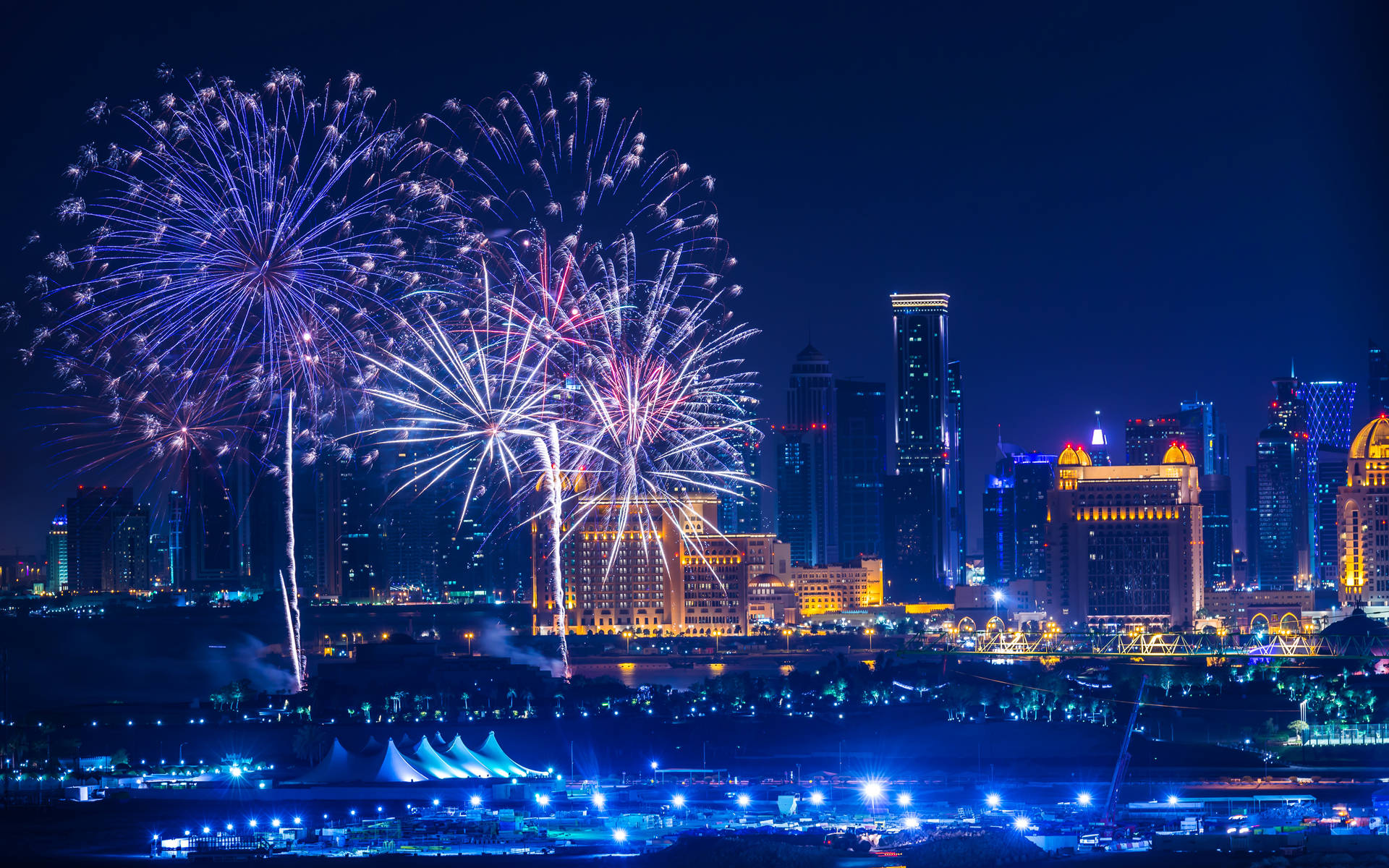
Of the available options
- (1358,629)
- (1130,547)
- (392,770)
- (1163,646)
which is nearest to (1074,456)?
(1130,547)

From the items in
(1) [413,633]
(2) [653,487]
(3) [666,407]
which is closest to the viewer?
(3) [666,407]

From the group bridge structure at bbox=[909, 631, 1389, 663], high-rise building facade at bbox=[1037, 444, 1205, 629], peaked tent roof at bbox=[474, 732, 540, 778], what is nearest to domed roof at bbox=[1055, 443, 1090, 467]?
high-rise building facade at bbox=[1037, 444, 1205, 629]

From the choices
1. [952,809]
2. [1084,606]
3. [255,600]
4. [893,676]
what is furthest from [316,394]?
[1084,606]

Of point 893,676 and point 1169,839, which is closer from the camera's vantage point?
point 1169,839

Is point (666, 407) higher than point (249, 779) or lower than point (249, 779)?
higher

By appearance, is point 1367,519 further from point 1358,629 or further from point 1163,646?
point 1163,646

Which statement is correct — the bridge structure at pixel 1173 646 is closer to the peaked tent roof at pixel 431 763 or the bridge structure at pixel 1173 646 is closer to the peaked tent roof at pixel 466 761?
the peaked tent roof at pixel 466 761

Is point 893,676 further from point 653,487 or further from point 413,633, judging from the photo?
point 413,633

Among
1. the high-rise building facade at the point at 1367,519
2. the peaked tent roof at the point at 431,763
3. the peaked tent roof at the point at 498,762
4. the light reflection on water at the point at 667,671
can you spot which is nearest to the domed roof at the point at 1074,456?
the high-rise building facade at the point at 1367,519
